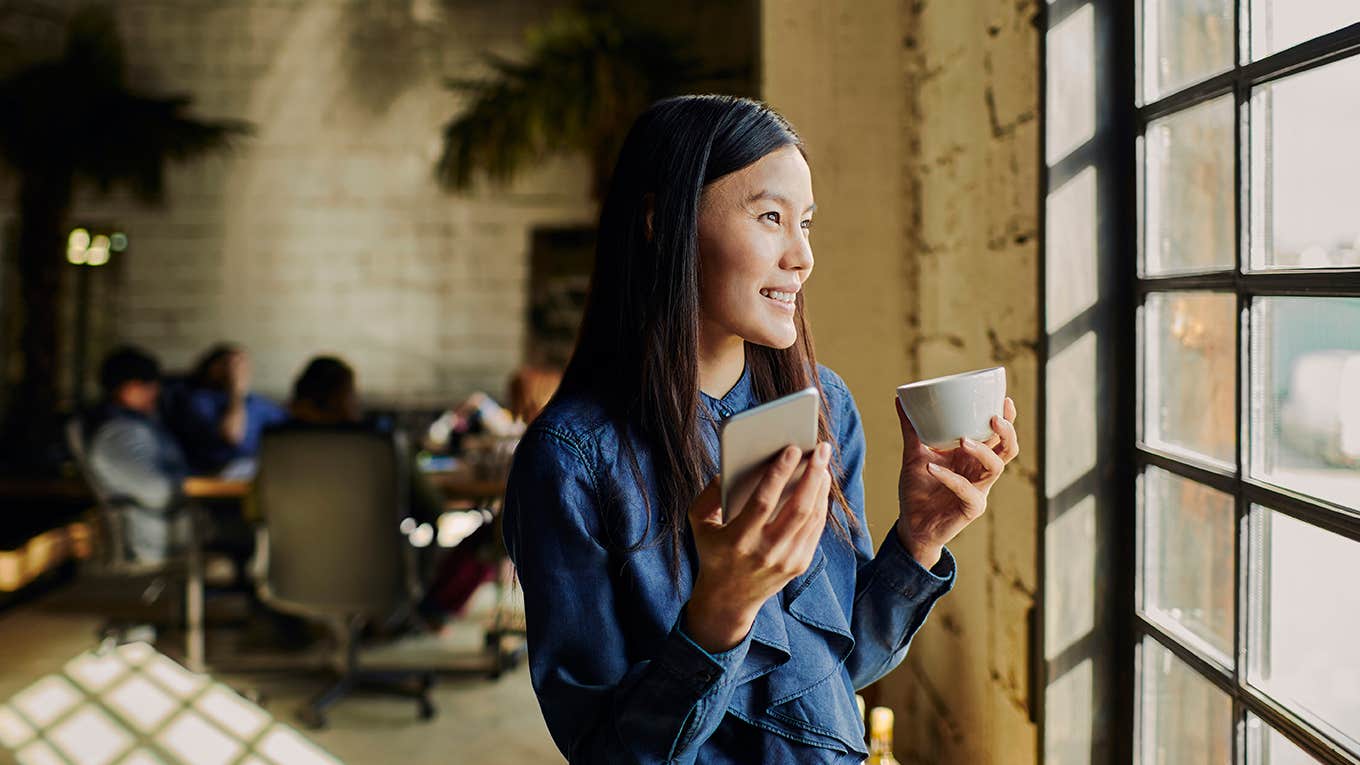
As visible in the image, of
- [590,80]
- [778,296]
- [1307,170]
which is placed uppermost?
[590,80]

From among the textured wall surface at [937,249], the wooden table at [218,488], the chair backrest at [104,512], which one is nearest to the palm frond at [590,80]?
the wooden table at [218,488]

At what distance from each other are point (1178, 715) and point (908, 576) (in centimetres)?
58

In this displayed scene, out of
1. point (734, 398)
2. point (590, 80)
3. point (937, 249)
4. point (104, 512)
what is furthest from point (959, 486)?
point (590, 80)

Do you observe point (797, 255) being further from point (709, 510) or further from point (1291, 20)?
point (1291, 20)

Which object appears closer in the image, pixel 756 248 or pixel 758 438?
pixel 758 438

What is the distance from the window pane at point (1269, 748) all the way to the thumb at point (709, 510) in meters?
0.73

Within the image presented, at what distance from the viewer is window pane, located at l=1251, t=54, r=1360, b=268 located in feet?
3.53

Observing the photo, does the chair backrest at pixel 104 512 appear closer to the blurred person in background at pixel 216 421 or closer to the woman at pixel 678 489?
the blurred person in background at pixel 216 421

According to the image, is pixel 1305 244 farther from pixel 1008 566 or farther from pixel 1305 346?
pixel 1008 566

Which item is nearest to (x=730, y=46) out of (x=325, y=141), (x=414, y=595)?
(x=325, y=141)

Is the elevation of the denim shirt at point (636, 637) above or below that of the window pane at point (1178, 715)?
above

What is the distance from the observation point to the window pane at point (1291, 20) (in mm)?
1083

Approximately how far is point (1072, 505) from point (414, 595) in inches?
101

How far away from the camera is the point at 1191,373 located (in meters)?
1.42
